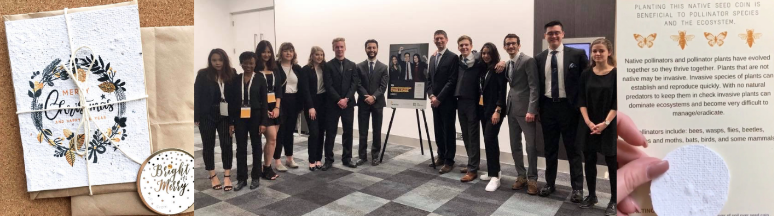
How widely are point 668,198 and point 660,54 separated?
376mm

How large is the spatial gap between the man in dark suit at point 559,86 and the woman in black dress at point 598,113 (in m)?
0.02

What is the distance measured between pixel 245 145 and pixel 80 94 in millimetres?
458

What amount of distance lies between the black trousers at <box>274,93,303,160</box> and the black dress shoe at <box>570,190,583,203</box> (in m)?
0.67

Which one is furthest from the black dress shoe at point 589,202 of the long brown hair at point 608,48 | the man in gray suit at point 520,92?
the long brown hair at point 608,48

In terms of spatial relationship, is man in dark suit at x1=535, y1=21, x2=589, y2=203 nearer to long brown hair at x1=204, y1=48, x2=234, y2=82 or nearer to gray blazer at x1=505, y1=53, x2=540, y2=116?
gray blazer at x1=505, y1=53, x2=540, y2=116

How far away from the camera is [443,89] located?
3.17 feet

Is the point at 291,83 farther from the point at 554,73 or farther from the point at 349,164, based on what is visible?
the point at 554,73

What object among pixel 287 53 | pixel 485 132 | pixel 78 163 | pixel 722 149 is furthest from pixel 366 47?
pixel 722 149

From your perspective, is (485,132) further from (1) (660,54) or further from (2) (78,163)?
(2) (78,163)

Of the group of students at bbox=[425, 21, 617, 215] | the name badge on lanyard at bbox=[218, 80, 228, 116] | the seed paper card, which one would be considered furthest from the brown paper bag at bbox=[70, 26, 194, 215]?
the group of students at bbox=[425, 21, 617, 215]

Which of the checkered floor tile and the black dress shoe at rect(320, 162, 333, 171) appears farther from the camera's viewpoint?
the black dress shoe at rect(320, 162, 333, 171)

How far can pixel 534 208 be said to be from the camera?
98 centimetres

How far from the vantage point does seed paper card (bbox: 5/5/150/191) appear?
3.48 feet

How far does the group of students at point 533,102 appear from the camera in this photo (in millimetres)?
912
